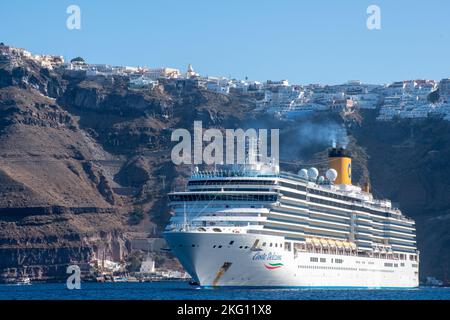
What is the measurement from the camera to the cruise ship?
66.4m

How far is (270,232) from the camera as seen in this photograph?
70125 millimetres

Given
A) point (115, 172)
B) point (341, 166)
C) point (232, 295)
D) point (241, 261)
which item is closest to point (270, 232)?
point (241, 261)

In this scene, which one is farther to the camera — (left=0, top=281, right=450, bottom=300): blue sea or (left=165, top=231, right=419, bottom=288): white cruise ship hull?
(left=165, top=231, right=419, bottom=288): white cruise ship hull

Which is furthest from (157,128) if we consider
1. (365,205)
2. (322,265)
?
(322,265)

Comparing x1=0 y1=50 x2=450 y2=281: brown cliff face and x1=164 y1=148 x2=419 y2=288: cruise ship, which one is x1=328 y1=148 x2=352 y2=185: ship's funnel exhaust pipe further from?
x1=0 y1=50 x2=450 y2=281: brown cliff face

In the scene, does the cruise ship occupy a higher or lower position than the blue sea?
higher

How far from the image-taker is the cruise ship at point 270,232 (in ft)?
218

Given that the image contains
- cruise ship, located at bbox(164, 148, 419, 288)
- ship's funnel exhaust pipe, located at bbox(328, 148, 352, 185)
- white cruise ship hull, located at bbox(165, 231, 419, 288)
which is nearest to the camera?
white cruise ship hull, located at bbox(165, 231, 419, 288)

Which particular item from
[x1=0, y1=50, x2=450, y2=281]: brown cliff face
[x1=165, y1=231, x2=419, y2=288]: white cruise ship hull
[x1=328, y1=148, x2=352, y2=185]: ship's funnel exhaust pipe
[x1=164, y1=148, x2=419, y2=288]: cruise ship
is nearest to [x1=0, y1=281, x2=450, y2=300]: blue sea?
[x1=165, y1=231, x2=419, y2=288]: white cruise ship hull

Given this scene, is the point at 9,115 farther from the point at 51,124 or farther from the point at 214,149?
the point at 214,149

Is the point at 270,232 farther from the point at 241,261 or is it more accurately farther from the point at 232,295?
the point at 232,295

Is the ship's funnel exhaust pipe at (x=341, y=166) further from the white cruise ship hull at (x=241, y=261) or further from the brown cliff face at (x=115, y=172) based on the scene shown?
the brown cliff face at (x=115, y=172)

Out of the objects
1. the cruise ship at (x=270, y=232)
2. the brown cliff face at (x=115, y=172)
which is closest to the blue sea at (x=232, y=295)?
the cruise ship at (x=270, y=232)
